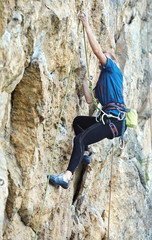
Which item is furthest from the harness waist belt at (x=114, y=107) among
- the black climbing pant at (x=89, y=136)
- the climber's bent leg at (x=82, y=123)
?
the climber's bent leg at (x=82, y=123)

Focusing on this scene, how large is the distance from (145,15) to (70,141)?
26.5ft

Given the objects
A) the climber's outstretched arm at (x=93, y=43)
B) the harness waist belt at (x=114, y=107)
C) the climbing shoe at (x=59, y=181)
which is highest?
the climber's outstretched arm at (x=93, y=43)

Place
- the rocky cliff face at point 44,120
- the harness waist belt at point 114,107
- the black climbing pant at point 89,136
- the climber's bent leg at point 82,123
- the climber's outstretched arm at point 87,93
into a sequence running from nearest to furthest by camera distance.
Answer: the rocky cliff face at point 44,120
the black climbing pant at point 89,136
the harness waist belt at point 114,107
the climber's bent leg at point 82,123
the climber's outstretched arm at point 87,93

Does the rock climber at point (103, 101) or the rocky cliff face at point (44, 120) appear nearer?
the rocky cliff face at point (44, 120)

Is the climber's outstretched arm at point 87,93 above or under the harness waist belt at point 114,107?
above

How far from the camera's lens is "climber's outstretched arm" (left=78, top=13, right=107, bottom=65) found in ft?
14.8

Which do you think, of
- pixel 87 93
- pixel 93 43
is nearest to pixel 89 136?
pixel 87 93

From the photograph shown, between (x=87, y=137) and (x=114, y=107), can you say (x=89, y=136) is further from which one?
(x=114, y=107)

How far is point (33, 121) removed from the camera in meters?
3.93

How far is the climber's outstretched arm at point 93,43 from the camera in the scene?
4.51 metres

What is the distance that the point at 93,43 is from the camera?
14.8ft

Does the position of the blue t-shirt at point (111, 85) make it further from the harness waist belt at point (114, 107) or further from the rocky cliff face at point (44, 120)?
the rocky cliff face at point (44, 120)

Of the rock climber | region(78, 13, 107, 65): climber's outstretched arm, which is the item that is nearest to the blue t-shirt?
the rock climber

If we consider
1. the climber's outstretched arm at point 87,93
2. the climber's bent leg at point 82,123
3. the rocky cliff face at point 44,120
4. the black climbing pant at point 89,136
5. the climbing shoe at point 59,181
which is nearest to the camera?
the rocky cliff face at point 44,120
